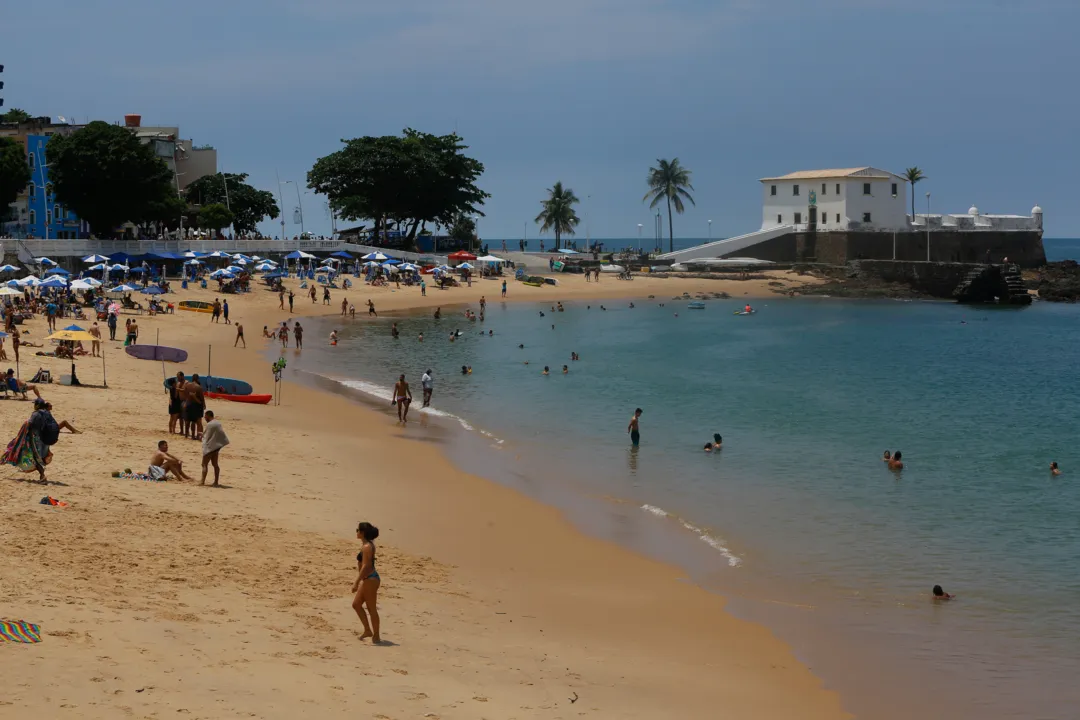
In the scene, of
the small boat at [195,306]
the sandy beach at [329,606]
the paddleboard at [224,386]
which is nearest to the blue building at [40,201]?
the small boat at [195,306]

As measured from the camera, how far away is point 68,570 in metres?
12.0

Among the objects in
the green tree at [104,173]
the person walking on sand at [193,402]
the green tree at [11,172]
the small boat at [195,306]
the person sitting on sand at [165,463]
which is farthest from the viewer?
the green tree at [104,173]

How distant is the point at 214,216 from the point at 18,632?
78.1 meters

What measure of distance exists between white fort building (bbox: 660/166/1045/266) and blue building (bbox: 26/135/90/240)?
50863mm

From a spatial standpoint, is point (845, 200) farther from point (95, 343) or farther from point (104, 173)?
point (95, 343)

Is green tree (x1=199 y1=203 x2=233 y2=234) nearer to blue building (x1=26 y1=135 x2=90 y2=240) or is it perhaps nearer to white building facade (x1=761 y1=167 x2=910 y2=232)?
blue building (x1=26 y1=135 x2=90 y2=240)

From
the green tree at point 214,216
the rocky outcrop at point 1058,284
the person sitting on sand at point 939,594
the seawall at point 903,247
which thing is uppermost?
the green tree at point 214,216

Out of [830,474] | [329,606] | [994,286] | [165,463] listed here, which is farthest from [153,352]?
[994,286]

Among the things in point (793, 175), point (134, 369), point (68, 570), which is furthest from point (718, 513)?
point (793, 175)

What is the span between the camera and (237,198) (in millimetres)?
93188

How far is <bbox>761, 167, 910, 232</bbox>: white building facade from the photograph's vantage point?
97.0 m

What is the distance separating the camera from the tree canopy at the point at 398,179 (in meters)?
87.7

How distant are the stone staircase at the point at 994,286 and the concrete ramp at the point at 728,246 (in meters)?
16.5

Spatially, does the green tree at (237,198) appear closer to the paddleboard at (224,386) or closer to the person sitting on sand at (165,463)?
the paddleboard at (224,386)
